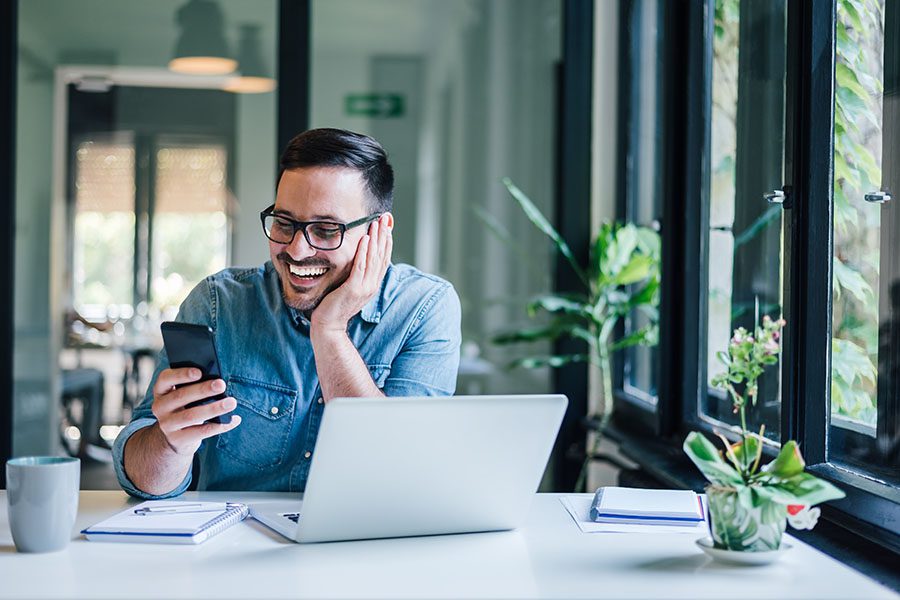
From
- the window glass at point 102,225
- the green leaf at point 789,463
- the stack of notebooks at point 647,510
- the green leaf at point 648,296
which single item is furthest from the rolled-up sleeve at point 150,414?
the window glass at point 102,225


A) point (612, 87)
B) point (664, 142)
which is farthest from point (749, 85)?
point (612, 87)

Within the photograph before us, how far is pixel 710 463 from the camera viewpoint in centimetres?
136

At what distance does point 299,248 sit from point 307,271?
6cm

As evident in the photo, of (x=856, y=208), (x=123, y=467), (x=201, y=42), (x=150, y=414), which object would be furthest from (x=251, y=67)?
(x=856, y=208)

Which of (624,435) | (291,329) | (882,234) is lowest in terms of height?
(624,435)

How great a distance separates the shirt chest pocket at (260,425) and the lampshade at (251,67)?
196 cm

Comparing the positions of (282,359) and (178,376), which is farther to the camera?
(282,359)

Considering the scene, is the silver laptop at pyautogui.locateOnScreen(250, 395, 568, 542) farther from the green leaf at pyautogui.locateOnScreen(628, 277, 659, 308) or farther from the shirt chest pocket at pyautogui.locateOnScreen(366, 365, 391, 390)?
the green leaf at pyautogui.locateOnScreen(628, 277, 659, 308)

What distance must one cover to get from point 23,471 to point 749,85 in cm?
188

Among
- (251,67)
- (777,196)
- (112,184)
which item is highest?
(251,67)

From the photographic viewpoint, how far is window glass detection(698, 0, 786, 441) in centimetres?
227

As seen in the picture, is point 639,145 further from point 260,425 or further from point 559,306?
point 260,425

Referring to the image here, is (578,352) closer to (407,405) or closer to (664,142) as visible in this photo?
(664,142)

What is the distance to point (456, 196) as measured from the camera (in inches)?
148
